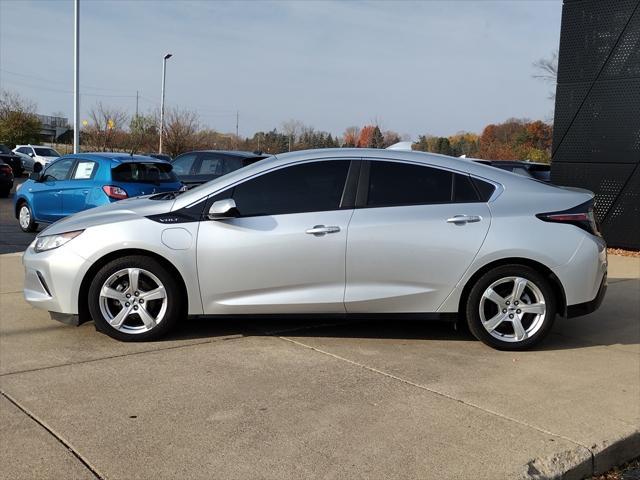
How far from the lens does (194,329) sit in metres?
5.60

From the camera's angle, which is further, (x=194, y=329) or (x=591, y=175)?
(x=591, y=175)

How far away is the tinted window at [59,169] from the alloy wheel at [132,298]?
6.75 m

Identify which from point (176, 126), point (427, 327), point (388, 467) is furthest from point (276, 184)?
point (176, 126)

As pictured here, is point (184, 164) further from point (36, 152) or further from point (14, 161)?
point (36, 152)

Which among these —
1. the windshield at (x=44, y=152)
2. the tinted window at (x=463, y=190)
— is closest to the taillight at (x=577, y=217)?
the tinted window at (x=463, y=190)

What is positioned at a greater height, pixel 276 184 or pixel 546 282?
pixel 276 184

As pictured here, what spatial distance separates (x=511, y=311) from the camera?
516cm

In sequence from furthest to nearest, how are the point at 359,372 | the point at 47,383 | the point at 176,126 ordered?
1. the point at 176,126
2. the point at 359,372
3. the point at 47,383

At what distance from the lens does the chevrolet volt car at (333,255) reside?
5.03 m

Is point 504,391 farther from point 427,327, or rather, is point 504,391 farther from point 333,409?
point 427,327

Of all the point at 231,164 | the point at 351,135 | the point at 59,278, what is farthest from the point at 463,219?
the point at 351,135

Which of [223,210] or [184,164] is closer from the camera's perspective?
[223,210]

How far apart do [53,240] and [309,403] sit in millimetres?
2593

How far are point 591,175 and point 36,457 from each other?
10.5 m
